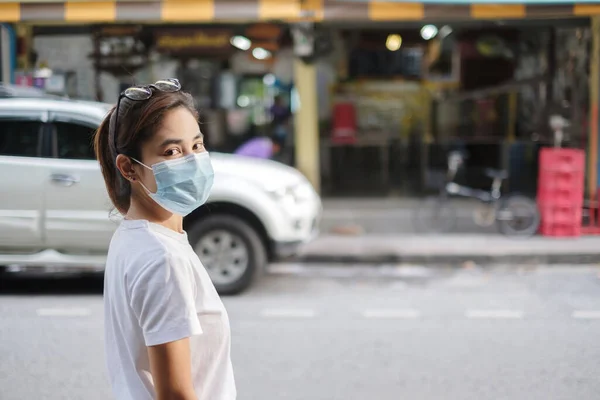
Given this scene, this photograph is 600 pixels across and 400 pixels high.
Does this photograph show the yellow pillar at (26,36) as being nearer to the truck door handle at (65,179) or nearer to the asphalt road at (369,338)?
the truck door handle at (65,179)

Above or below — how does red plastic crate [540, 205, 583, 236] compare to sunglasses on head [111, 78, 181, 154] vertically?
below

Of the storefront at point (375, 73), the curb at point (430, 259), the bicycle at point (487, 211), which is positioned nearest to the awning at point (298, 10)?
the storefront at point (375, 73)

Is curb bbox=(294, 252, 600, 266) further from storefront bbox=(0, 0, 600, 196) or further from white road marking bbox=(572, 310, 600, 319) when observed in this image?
white road marking bbox=(572, 310, 600, 319)

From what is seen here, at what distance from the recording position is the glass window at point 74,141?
20.7 ft

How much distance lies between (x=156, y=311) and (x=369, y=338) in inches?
167

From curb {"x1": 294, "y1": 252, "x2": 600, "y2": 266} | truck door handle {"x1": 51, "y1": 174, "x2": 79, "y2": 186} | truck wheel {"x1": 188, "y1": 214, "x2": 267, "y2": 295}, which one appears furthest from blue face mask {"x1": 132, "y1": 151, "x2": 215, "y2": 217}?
curb {"x1": 294, "y1": 252, "x2": 600, "y2": 266}

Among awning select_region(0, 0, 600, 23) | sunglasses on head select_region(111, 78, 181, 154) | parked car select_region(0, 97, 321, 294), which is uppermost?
awning select_region(0, 0, 600, 23)

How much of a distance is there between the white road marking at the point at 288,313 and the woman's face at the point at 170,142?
476 cm

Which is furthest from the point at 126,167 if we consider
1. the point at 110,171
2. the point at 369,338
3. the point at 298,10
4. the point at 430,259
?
the point at 298,10

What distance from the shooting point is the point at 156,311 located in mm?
1677

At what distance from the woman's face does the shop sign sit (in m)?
9.76

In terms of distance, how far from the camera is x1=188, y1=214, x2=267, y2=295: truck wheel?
285 inches

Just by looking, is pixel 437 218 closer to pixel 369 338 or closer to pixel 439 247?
pixel 439 247

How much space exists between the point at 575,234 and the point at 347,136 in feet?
20.9
